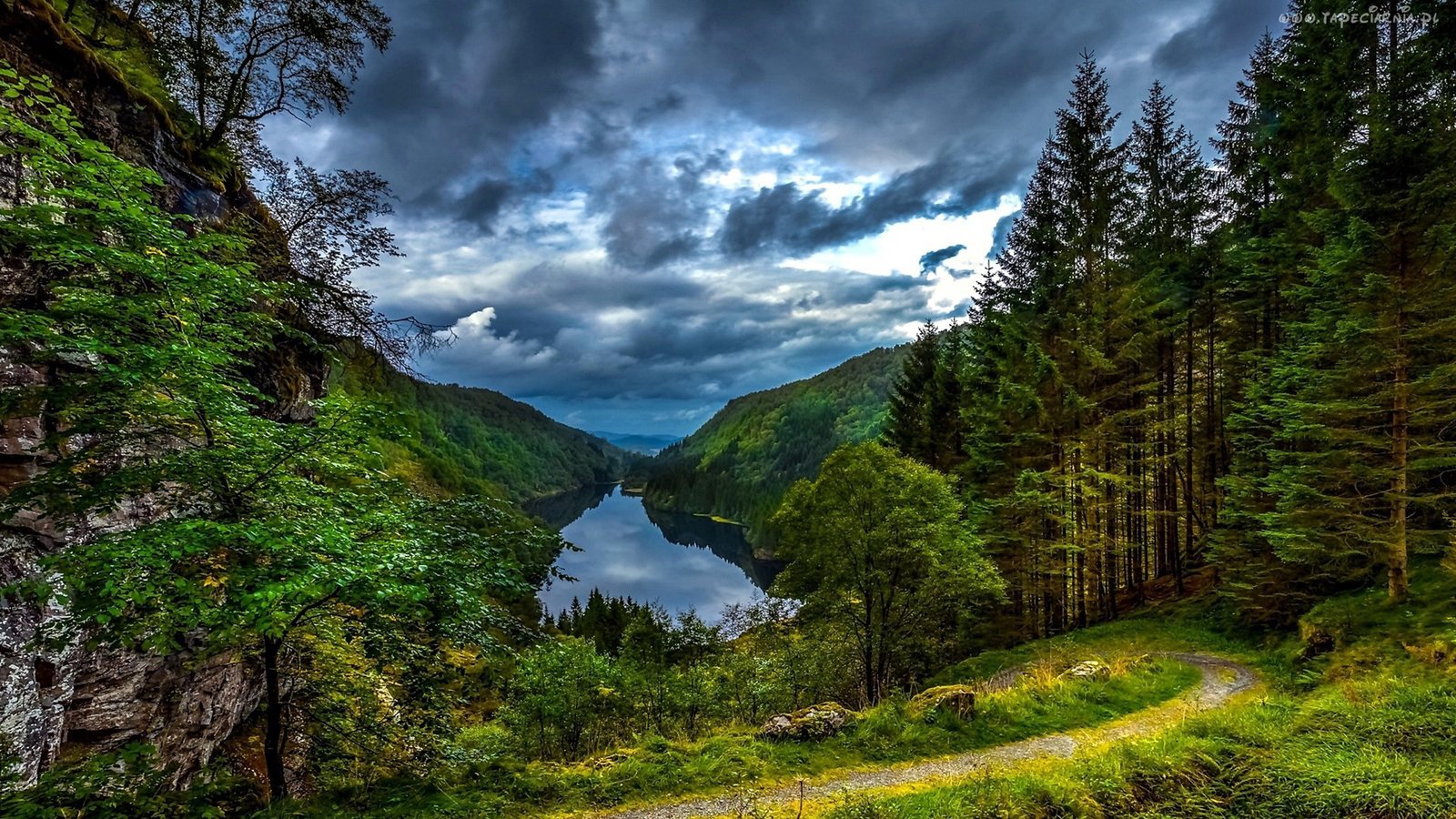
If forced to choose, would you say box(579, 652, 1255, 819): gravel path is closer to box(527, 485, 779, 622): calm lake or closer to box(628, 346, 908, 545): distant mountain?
box(527, 485, 779, 622): calm lake

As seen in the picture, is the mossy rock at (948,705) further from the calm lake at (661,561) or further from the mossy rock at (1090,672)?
the calm lake at (661,561)

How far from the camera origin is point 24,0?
667 cm

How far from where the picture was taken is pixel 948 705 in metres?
8.98

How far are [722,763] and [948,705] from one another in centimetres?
412

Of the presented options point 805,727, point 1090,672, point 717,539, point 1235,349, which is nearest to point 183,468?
point 805,727

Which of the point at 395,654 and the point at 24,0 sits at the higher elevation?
the point at 24,0

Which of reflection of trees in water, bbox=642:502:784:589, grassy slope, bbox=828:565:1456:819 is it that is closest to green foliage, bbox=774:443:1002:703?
grassy slope, bbox=828:565:1456:819

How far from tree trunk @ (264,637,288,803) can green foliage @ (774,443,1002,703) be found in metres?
11.2

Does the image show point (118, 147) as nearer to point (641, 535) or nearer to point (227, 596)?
point (227, 596)

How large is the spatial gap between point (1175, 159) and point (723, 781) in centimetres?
2417

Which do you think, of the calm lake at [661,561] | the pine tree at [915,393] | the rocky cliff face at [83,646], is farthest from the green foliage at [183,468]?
the calm lake at [661,561]

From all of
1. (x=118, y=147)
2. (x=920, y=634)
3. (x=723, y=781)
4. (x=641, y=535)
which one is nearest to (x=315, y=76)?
(x=118, y=147)

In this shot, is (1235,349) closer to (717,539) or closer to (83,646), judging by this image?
(83,646)

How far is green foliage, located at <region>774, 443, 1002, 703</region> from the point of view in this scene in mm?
13688
